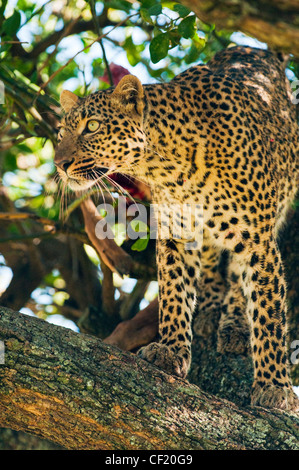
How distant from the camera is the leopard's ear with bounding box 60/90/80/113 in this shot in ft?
21.1

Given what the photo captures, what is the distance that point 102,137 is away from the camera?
19.9 feet

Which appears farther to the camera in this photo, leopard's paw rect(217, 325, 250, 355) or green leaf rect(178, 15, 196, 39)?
leopard's paw rect(217, 325, 250, 355)

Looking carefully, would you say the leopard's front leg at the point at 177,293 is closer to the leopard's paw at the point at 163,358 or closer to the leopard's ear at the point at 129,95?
the leopard's paw at the point at 163,358

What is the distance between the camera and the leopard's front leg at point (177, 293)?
6.48 meters

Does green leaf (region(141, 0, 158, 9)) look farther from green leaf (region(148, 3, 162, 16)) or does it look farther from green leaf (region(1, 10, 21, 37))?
green leaf (region(1, 10, 21, 37))

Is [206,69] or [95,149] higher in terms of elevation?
[206,69]

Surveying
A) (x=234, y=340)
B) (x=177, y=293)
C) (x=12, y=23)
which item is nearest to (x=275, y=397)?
(x=234, y=340)

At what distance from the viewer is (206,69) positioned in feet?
22.4

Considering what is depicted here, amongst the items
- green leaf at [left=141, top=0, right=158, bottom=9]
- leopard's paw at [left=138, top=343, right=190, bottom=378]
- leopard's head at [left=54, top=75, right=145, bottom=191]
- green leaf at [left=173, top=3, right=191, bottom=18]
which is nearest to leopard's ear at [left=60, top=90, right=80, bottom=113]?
leopard's head at [left=54, top=75, right=145, bottom=191]

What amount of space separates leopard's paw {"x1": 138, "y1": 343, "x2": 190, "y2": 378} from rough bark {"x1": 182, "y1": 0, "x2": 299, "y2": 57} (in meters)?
3.74

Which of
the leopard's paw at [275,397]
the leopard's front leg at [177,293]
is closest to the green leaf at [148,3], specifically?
the leopard's front leg at [177,293]
